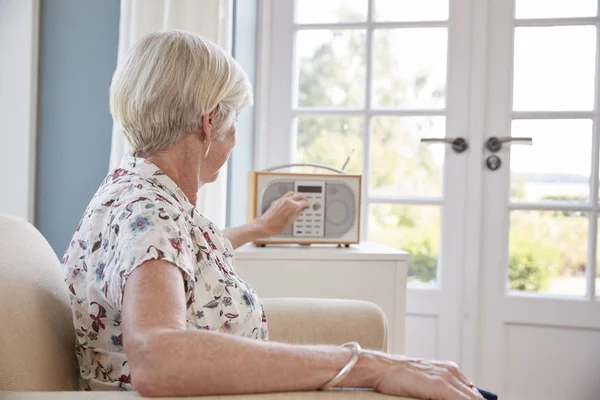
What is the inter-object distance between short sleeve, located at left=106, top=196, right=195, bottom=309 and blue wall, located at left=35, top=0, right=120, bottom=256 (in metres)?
1.35

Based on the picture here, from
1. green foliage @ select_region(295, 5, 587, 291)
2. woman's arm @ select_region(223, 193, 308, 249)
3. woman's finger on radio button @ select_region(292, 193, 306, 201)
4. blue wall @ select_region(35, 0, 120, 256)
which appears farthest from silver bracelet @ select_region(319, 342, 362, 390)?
green foliage @ select_region(295, 5, 587, 291)

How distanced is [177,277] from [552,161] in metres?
2.02

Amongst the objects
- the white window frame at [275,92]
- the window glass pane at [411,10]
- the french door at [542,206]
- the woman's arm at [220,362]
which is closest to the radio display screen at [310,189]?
the white window frame at [275,92]

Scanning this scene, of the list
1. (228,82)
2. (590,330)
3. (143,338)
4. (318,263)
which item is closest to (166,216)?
(143,338)

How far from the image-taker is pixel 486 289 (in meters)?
2.66

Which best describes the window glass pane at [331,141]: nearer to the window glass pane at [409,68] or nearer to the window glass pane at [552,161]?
the window glass pane at [409,68]

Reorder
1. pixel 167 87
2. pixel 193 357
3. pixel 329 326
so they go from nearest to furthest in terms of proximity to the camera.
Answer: pixel 193 357, pixel 167 87, pixel 329 326

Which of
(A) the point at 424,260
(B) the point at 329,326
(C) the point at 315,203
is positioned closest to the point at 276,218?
(C) the point at 315,203

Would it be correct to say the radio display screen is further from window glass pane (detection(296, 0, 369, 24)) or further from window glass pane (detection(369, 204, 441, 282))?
window glass pane (detection(296, 0, 369, 24))

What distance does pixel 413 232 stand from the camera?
8.92 ft

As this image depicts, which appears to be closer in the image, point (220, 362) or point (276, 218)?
point (220, 362)

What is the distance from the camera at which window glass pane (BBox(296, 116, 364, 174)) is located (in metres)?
2.76

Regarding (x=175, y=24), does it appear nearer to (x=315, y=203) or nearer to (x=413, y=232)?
(x=315, y=203)

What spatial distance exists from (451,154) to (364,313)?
1307 mm
